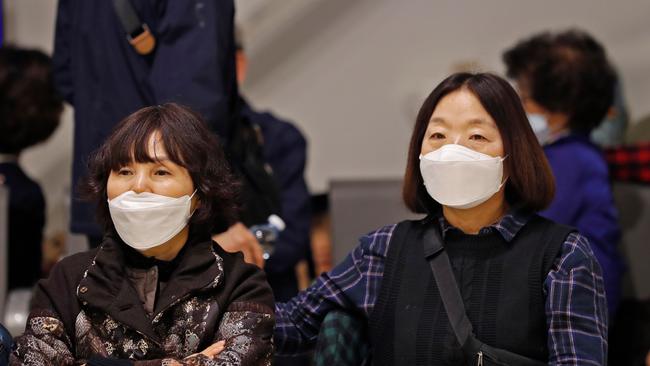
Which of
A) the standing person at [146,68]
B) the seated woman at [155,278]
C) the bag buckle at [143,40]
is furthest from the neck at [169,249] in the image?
the bag buckle at [143,40]

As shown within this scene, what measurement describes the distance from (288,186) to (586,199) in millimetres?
1067

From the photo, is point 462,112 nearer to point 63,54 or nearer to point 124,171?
point 124,171

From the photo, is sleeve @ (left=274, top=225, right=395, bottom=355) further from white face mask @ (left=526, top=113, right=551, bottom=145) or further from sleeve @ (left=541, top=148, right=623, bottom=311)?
white face mask @ (left=526, top=113, right=551, bottom=145)

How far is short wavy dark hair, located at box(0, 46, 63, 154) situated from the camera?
14.1ft

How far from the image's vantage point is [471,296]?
8.96ft

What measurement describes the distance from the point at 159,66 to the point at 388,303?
1.00 meters

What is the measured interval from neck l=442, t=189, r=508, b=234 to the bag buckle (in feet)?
3.46

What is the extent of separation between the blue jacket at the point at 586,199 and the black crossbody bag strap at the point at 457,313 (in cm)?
114

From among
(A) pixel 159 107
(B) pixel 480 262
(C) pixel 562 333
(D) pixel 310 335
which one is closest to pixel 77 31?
(A) pixel 159 107

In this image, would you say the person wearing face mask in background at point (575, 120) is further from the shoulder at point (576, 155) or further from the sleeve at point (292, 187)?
the sleeve at point (292, 187)

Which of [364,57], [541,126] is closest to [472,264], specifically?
[541,126]

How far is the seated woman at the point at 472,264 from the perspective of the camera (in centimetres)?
264

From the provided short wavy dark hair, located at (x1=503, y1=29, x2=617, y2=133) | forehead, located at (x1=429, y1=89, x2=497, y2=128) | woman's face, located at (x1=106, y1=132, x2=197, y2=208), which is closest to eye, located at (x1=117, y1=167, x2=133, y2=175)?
woman's face, located at (x1=106, y1=132, x2=197, y2=208)

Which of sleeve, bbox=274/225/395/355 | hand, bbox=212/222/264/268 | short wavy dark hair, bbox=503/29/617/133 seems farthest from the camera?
short wavy dark hair, bbox=503/29/617/133
